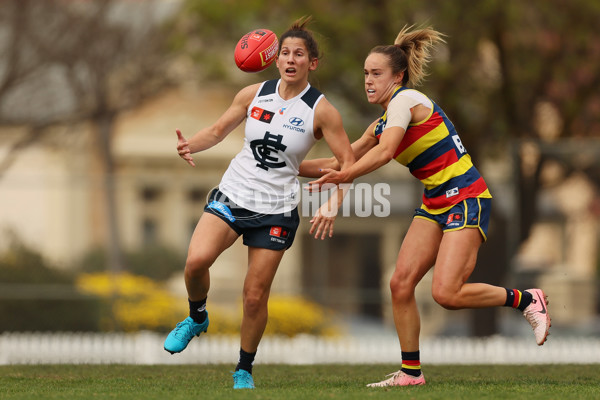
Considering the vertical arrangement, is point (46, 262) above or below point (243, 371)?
above

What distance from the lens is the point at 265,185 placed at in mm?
6738

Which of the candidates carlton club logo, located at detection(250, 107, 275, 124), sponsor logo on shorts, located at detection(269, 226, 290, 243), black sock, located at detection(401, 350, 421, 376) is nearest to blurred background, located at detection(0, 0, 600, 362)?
black sock, located at detection(401, 350, 421, 376)

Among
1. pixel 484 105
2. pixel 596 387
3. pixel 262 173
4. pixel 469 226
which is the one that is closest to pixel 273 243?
pixel 262 173

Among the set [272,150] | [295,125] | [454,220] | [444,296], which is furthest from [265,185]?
[444,296]

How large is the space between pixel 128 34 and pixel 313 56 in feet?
44.5

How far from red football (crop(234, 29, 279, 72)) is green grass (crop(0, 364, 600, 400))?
7.41ft

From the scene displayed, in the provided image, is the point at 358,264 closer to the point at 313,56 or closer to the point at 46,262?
the point at 46,262

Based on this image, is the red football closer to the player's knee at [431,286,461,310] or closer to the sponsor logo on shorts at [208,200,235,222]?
the sponsor logo on shorts at [208,200,235,222]

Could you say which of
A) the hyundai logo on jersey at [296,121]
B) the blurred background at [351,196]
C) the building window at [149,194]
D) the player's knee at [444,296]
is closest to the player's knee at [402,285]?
the player's knee at [444,296]

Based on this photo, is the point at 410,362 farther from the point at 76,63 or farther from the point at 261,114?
the point at 76,63

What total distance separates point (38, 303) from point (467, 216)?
9399 mm

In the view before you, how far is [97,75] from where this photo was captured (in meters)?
19.5

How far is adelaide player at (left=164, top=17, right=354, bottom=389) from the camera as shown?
6676 mm

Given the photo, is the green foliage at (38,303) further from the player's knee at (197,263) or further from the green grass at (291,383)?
the player's knee at (197,263)
